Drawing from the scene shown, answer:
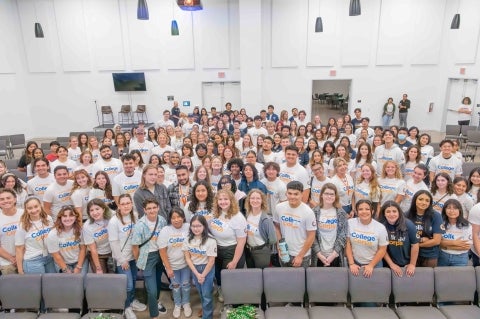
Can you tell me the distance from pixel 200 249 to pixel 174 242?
0.30 meters

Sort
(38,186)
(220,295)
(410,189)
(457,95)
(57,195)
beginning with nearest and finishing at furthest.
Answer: (220,295) → (410,189) → (57,195) → (38,186) → (457,95)

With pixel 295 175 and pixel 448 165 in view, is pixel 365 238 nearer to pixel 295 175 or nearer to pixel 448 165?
pixel 295 175

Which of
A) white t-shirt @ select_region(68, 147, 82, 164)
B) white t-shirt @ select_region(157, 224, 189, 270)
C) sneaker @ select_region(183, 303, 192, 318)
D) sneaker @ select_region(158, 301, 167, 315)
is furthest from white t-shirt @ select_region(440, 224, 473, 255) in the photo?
white t-shirt @ select_region(68, 147, 82, 164)

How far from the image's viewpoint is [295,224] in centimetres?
345

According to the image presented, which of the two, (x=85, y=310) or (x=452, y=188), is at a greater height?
(x=452, y=188)

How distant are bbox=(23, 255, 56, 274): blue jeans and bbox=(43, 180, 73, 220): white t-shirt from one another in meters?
1.04

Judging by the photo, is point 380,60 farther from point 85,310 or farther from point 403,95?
point 85,310

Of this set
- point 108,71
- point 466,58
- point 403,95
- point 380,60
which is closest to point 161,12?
point 108,71

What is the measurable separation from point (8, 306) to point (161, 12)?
11264 mm

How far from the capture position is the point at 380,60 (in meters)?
12.0

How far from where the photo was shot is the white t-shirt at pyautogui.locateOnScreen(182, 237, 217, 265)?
11.0ft

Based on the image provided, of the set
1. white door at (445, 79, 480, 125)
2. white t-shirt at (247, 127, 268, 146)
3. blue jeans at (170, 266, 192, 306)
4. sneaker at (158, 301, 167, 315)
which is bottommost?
sneaker at (158, 301, 167, 315)

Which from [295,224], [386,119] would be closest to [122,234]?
[295,224]

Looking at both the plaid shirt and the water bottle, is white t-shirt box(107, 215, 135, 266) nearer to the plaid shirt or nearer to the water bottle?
the plaid shirt
